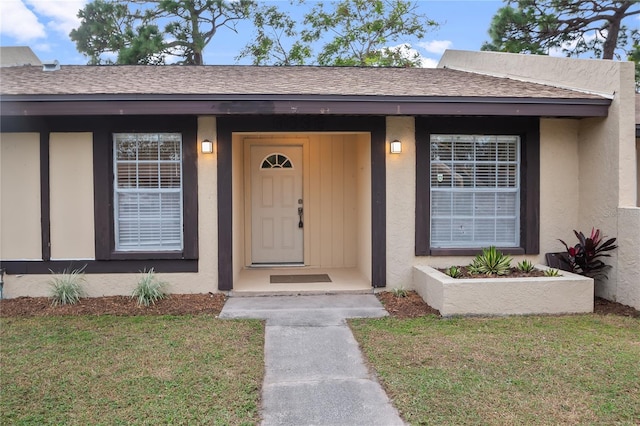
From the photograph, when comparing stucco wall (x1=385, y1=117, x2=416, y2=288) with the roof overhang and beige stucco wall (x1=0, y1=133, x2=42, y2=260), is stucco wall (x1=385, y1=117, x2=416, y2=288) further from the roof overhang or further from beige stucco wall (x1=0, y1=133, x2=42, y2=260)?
beige stucco wall (x1=0, y1=133, x2=42, y2=260)

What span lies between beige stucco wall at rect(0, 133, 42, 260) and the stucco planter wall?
18.2ft

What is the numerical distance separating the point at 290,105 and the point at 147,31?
12.3m

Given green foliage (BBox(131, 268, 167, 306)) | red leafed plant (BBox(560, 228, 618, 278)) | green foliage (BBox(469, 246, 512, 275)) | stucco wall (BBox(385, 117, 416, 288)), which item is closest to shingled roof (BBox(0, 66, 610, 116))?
stucco wall (BBox(385, 117, 416, 288))

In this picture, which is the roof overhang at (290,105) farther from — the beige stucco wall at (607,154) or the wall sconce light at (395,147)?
the wall sconce light at (395,147)

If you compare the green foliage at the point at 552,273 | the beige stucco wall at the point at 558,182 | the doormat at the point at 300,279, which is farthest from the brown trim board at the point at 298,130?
the beige stucco wall at the point at 558,182

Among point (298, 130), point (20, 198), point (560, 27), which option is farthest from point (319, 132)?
point (560, 27)

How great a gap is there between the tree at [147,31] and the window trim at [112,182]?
10543 millimetres

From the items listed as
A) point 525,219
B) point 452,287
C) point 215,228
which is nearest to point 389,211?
point 452,287

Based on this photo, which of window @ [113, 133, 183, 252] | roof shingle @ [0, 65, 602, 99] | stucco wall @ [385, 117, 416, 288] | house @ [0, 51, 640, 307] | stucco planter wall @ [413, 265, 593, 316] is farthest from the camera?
stucco wall @ [385, 117, 416, 288]

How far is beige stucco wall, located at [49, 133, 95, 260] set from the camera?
6.47 m

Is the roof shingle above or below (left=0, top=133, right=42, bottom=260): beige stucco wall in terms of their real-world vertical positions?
above

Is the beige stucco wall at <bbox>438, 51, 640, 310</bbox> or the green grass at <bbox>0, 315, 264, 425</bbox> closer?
the green grass at <bbox>0, 315, 264, 425</bbox>

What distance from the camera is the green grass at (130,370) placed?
3.22 metres

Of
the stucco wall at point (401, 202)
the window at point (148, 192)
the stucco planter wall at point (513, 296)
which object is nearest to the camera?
the stucco planter wall at point (513, 296)
